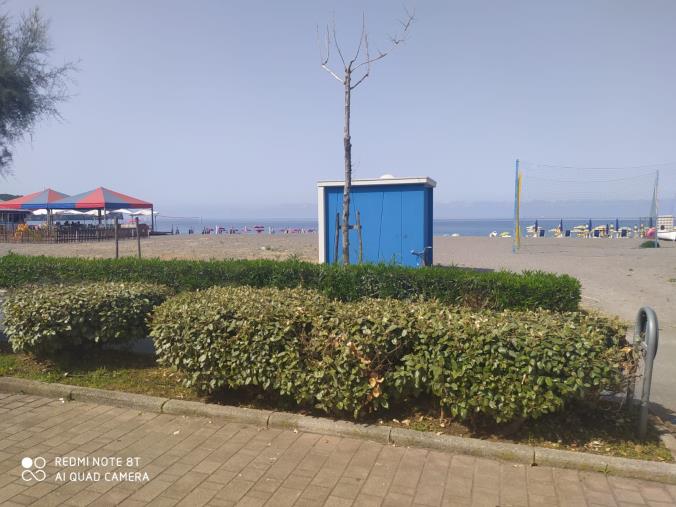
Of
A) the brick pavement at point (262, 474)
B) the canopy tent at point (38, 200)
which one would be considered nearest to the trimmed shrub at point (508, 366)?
the brick pavement at point (262, 474)

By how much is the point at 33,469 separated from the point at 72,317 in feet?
6.91

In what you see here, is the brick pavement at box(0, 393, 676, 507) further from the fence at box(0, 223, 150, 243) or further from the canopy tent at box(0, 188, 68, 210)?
the fence at box(0, 223, 150, 243)

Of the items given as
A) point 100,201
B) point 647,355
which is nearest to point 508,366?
point 647,355

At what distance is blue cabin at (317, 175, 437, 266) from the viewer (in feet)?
38.2

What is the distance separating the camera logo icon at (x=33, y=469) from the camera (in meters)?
3.70

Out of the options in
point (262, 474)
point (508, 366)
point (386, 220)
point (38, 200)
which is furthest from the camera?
point (38, 200)

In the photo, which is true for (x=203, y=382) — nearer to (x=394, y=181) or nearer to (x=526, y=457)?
(x=526, y=457)

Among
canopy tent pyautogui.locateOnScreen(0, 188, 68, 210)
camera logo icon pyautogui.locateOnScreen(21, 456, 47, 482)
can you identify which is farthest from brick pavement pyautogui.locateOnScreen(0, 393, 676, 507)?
canopy tent pyautogui.locateOnScreen(0, 188, 68, 210)

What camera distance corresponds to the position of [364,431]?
14.0ft

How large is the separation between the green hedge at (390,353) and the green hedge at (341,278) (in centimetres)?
152

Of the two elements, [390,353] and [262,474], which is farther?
[390,353]

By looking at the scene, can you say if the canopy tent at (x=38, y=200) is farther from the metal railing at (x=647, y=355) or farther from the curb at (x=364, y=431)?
the metal railing at (x=647, y=355)

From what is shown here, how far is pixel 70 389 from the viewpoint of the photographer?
17.2 feet

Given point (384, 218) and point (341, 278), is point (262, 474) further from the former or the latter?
point (384, 218)
